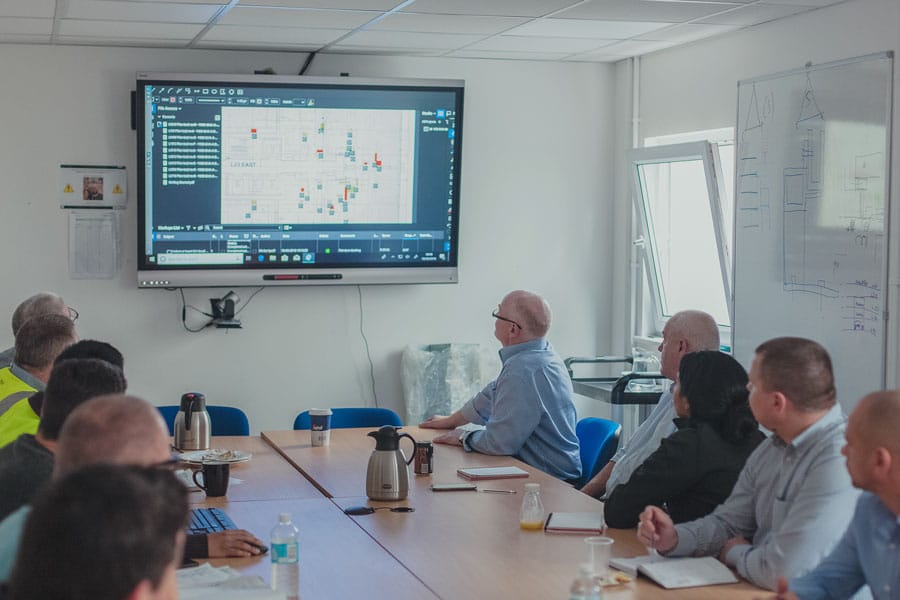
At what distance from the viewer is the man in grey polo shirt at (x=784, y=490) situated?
293 centimetres

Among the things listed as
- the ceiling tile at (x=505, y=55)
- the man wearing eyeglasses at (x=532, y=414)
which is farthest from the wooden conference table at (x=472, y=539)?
the ceiling tile at (x=505, y=55)

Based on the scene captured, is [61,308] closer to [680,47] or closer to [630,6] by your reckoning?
[630,6]

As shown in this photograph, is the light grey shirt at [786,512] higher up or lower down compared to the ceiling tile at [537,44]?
lower down

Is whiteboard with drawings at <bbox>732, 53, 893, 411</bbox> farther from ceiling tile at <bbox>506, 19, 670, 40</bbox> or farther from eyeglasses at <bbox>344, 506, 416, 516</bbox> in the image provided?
eyeglasses at <bbox>344, 506, 416, 516</bbox>

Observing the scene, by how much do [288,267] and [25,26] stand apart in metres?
1.88

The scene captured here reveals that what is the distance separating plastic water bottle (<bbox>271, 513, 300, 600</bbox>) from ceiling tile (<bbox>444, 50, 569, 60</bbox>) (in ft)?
14.5

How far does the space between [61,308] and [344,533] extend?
2.59m

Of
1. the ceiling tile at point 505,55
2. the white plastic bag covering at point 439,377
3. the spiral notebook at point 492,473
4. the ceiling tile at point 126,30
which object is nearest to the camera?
the spiral notebook at point 492,473

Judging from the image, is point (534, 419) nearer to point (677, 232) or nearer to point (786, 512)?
point (786, 512)

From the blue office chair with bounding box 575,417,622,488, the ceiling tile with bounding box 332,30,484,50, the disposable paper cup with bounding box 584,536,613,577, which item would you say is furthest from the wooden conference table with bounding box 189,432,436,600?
the ceiling tile with bounding box 332,30,484,50

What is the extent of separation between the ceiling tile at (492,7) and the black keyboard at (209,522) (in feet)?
8.59

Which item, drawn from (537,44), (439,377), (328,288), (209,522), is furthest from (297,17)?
(209,522)

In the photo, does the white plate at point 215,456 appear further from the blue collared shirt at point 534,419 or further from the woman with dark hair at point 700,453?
the woman with dark hair at point 700,453

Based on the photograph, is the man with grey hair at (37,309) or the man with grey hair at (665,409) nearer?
the man with grey hair at (665,409)
